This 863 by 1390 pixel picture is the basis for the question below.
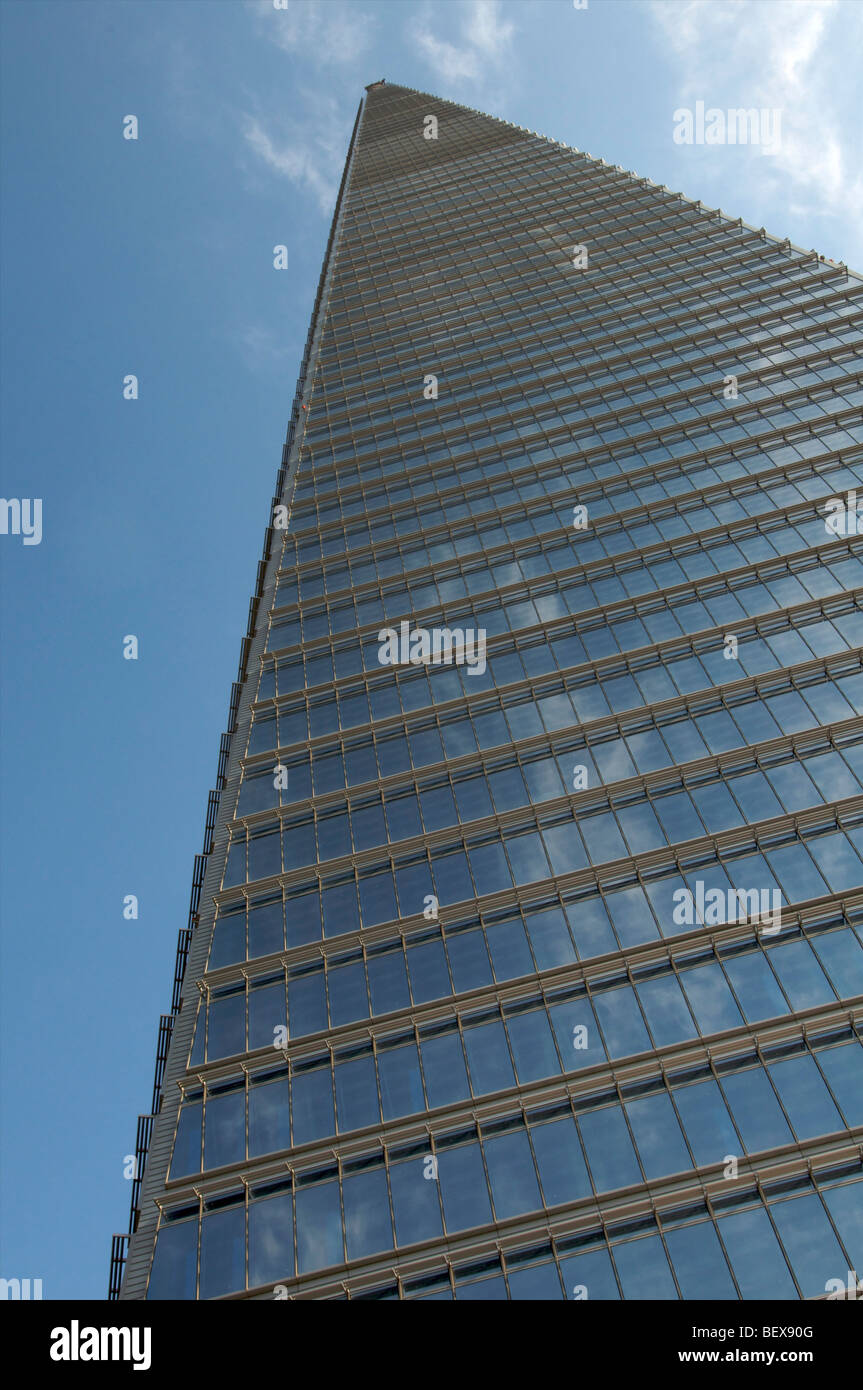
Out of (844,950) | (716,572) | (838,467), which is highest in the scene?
(838,467)

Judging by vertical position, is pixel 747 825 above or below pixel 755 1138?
above

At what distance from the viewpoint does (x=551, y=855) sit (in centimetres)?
2984

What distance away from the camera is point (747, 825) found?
2820 cm

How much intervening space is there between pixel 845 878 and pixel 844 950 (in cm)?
204

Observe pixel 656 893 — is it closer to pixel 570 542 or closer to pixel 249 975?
pixel 249 975

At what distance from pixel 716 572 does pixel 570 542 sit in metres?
6.33

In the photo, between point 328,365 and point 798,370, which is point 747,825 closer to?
point 798,370

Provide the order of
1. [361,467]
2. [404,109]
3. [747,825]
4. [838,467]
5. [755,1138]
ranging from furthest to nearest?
Answer: [404,109], [361,467], [838,467], [747,825], [755,1138]

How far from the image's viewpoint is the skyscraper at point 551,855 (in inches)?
885

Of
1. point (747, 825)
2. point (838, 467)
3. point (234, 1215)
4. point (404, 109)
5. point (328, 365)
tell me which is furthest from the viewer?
point (404, 109)

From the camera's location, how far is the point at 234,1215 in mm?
24328

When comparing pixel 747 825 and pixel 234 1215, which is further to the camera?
pixel 747 825

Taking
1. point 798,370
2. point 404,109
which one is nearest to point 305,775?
point 798,370

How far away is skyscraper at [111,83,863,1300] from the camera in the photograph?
2248 cm
